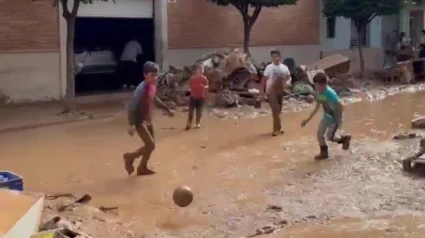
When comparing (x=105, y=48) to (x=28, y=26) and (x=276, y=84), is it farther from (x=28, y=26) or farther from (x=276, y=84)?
(x=276, y=84)

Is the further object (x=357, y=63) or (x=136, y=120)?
(x=357, y=63)

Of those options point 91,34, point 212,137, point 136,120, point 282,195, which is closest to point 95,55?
point 91,34

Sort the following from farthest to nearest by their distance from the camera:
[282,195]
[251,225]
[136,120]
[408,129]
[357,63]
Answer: [357,63] < [408,129] < [136,120] < [282,195] < [251,225]

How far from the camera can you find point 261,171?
34.5 ft

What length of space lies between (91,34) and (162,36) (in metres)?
2.61

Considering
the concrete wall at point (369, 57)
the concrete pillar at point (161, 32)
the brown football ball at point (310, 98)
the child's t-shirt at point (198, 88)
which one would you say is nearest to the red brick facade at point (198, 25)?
the concrete pillar at point (161, 32)

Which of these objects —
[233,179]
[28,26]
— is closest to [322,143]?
[233,179]

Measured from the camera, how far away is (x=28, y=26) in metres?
19.7

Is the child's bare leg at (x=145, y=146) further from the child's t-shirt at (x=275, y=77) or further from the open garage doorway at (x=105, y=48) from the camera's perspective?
the open garage doorway at (x=105, y=48)

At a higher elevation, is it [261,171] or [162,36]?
[162,36]

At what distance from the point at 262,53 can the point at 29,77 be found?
1103 cm

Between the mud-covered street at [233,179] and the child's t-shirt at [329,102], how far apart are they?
65 cm

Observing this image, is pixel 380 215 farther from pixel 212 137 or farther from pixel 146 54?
pixel 146 54

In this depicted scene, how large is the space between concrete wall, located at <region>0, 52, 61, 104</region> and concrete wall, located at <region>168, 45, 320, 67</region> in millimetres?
4979
